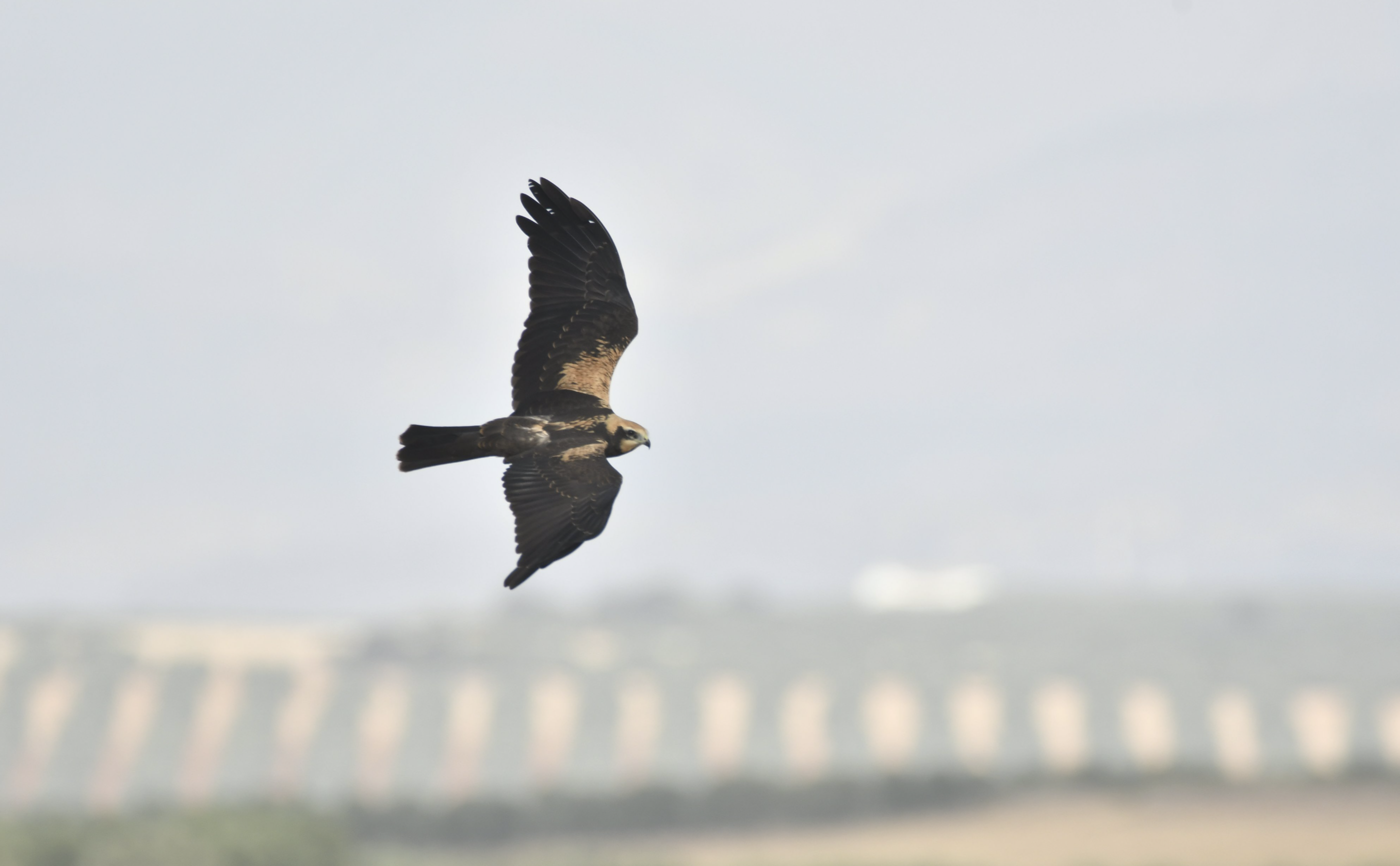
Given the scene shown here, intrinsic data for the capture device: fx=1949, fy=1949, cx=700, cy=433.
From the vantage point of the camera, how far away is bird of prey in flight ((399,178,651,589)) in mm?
14914

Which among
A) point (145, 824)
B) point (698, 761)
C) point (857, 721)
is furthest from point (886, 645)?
point (145, 824)

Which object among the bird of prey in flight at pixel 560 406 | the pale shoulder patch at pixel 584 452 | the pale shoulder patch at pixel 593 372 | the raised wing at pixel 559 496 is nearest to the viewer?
the raised wing at pixel 559 496

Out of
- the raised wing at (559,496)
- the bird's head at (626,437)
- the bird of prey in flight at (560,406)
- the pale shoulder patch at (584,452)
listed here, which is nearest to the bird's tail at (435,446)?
the bird of prey in flight at (560,406)

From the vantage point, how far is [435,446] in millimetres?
15047

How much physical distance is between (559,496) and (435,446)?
104cm

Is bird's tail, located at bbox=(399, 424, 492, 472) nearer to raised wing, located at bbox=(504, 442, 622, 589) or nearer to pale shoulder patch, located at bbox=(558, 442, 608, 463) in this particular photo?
raised wing, located at bbox=(504, 442, 622, 589)

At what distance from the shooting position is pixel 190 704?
145125 millimetres

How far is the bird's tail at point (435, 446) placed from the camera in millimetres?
14953

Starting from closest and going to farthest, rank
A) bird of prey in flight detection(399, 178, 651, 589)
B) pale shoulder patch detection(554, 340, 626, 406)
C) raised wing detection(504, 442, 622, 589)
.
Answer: raised wing detection(504, 442, 622, 589) → bird of prey in flight detection(399, 178, 651, 589) → pale shoulder patch detection(554, 340, 626, 406)

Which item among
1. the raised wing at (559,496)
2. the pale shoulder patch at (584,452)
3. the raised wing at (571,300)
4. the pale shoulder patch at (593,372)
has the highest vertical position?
the raised wing at (571,300)

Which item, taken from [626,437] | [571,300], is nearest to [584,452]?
[626,437]

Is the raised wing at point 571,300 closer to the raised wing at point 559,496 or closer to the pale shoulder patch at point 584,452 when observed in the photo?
the pale shoulder patch at point 584,452

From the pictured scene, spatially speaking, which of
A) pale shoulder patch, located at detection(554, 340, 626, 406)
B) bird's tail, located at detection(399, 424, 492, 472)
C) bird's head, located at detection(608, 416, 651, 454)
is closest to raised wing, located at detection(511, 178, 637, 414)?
pale shoulder patch, located at detection(554, 340, 626, 406)

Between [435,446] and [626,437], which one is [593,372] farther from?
[435,446]
